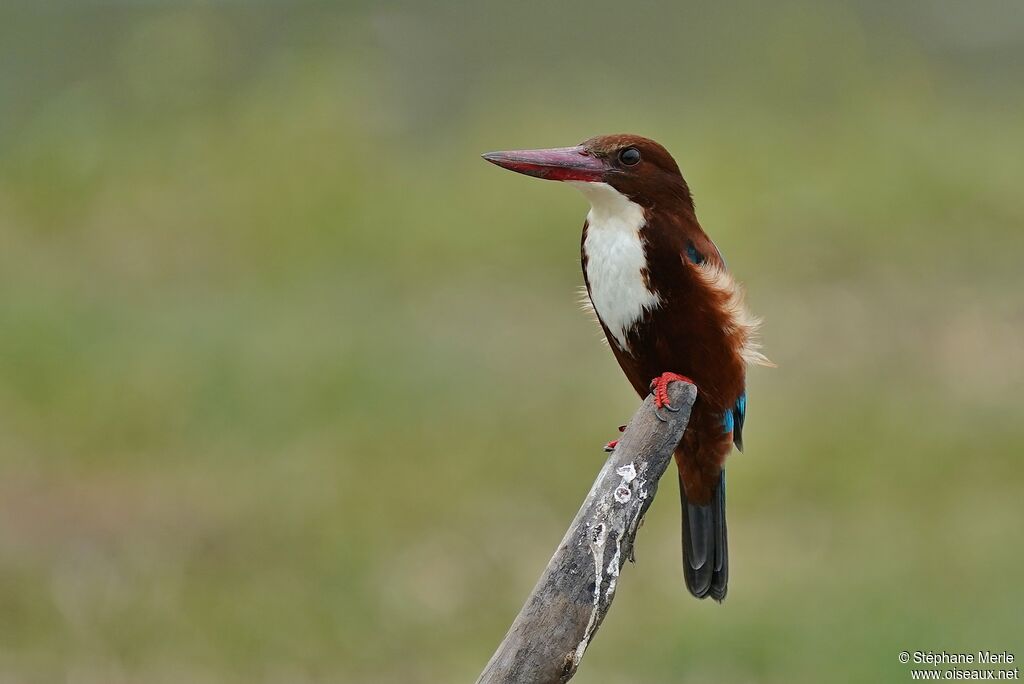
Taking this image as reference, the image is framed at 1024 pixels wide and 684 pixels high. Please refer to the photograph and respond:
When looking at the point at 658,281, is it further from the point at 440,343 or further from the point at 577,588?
the point at 440,343

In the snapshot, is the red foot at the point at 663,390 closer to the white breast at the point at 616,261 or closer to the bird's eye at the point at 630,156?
the white breast at the point at 616,261

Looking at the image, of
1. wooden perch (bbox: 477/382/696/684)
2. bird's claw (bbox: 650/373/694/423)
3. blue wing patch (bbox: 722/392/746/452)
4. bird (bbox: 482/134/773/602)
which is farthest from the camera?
blue wing patch (bbox: 722/392/746/452)

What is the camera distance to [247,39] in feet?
30.0

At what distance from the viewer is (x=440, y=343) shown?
639cm

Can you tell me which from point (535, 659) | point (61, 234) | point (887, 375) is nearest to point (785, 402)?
point (887, 375)

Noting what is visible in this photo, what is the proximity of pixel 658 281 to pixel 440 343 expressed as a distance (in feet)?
12.3

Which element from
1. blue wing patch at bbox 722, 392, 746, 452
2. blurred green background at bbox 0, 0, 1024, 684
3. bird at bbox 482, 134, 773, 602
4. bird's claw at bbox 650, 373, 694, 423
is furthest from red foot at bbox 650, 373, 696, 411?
blurred green background at bbox 0, 0, 1024, 684

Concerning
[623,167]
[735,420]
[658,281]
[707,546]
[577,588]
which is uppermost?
[623,167]

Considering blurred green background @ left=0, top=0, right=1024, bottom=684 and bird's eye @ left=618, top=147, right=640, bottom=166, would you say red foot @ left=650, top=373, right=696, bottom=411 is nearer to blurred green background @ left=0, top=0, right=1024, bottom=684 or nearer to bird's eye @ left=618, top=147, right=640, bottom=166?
bird's eye @ left=618, top=147, right=640, bottom=166

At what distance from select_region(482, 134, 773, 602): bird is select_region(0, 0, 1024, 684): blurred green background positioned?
153 centimetres

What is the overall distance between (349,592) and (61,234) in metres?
3.12

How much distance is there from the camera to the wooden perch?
2018mm

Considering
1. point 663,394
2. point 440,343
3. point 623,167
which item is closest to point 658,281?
point 623,167

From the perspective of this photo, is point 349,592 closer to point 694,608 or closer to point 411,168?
point 694,608
